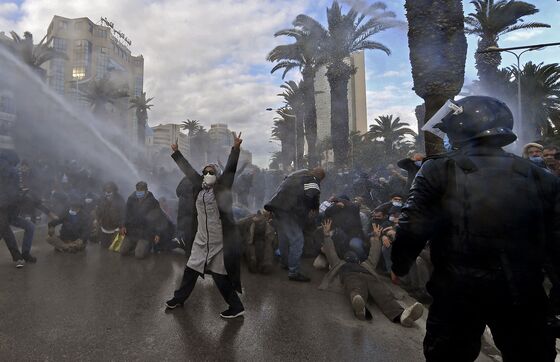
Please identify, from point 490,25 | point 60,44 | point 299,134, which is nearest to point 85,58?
point 60,44

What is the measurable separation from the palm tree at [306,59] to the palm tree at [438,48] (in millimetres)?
12194

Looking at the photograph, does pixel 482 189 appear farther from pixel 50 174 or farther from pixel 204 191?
pixel 50 174

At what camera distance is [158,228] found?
265 inches

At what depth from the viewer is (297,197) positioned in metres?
Answer: 5.23

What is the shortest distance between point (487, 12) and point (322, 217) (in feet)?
57.5

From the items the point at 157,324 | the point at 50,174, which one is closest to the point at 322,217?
the point at 157,324

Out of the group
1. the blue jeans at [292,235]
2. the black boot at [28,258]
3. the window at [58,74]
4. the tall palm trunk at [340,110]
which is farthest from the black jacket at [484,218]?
the window at [58,74]

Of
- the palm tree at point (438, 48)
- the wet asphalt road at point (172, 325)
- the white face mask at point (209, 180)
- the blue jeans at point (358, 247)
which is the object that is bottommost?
the wet asphalt road at point (172, 325)

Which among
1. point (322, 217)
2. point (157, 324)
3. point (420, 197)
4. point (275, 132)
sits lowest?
point (157, 324)

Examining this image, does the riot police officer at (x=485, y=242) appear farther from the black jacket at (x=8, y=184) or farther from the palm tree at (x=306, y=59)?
the palm tree at (x=306, y=59)

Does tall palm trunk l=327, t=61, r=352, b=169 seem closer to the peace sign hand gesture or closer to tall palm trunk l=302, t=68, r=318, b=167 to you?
tall palm trunk l=302, t=68, r=318, b=167

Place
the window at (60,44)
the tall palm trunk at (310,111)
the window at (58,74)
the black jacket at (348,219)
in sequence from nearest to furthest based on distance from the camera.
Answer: the black jacket at (348,219), the tall palm trunk at (310,111), the window at (58,74), the window at (60,44)

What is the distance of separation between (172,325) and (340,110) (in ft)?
48.7

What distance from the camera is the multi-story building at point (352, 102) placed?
6306cm
